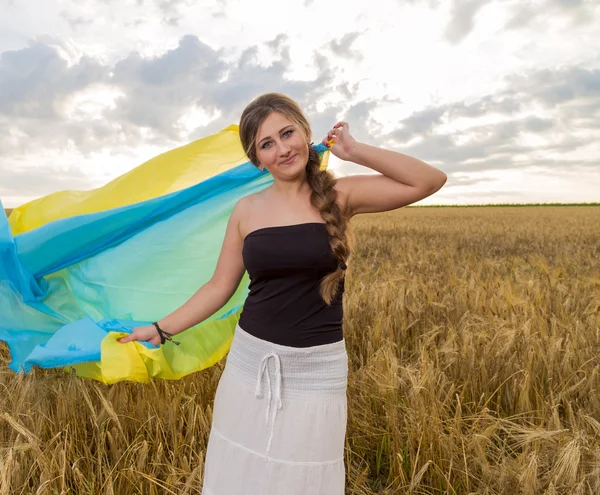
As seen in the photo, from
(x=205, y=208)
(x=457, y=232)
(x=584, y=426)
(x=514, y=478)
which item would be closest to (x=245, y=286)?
(x=205, y=208)

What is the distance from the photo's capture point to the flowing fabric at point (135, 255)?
2.49 metres

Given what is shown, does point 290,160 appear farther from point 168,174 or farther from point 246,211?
point 168,174

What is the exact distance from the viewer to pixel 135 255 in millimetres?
2637

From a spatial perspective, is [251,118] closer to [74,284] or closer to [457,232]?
[74,284]

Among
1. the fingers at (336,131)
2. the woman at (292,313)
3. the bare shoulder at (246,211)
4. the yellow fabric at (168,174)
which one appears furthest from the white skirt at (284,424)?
the yellow fabric at (168,174)

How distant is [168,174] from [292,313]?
1.36 meters

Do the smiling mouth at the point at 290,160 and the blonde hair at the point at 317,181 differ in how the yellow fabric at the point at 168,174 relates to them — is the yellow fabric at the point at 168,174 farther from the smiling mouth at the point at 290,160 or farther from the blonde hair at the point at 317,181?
the smiling mouth at the point at 290,160

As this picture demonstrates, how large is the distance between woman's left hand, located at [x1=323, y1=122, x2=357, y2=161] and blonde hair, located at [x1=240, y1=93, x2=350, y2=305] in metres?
0.08

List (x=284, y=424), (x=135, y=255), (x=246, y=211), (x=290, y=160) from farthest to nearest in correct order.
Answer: (x=135, y=255)
(x=246, y=211)
(x=290, y=160)
(x=284, y=424)

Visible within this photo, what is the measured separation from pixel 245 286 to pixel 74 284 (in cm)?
93

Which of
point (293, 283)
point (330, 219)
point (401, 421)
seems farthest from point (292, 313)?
point (401, 421)

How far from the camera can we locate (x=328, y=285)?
1.59m

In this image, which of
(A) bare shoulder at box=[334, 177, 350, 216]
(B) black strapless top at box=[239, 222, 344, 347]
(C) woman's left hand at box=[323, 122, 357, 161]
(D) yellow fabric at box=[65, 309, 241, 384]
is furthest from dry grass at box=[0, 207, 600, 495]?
(C) woman's left hand at box=[323, 122, 357, 161]

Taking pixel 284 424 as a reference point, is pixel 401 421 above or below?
below
